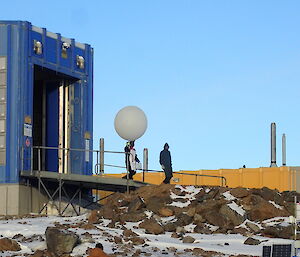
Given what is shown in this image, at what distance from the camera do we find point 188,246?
21.9 m

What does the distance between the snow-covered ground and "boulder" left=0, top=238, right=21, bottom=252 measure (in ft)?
0.54

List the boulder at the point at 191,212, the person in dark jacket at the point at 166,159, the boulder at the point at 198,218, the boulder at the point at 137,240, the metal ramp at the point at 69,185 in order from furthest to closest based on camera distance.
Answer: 1. the metal ramp at the point at 69,185
2. the person in dark jacket at the point at 166,159
3. the boulder at the point at 191,212
4. the boulder at the point at 198,218
5. the boulder at the point at 137,240

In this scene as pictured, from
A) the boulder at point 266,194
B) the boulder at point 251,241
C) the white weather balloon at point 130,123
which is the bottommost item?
the boulder at point 251,241

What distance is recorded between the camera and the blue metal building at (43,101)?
31297mm

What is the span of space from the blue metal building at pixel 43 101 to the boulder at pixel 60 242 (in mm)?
10193

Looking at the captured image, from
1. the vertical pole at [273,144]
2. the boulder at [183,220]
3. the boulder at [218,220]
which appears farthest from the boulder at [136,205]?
the vertical pole at [273,144]

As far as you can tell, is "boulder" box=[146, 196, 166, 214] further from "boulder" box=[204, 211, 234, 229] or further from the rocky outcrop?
"boulder" box=[204, 211, 234, 229]

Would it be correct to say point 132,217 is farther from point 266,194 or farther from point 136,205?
point 266,194

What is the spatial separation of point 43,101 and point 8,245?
1503cm

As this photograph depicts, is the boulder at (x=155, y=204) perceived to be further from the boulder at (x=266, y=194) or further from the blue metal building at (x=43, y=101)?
the blue metal building at (x=43, y=101)

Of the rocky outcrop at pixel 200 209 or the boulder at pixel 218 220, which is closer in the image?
the rocky outcrop at pixel 200 209

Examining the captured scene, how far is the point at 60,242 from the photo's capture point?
20.4 metres

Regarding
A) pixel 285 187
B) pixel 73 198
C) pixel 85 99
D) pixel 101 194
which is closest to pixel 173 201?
pixel 73 198

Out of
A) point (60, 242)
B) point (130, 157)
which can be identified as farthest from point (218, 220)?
point (130, 157)
